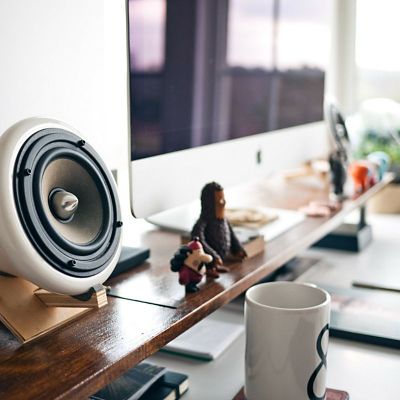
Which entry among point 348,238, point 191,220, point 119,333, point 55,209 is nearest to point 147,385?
point 119,333

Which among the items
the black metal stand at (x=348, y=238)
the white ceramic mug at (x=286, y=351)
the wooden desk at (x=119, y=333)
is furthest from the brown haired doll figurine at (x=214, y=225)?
the black metal stand at (x=348, y=238)

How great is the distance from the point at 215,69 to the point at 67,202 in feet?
1.56

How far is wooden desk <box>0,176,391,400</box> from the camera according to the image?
1.79 ft

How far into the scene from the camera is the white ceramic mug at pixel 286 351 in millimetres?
689

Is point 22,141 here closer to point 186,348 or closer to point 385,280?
point 186,348

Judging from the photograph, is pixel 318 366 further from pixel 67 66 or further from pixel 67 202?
pixel 67 66

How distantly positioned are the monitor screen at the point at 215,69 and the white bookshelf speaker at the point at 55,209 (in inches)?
6.1

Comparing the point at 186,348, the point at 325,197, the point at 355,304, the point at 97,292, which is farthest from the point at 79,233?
the point at 325,197

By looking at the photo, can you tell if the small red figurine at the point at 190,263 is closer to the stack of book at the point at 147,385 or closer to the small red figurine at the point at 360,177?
the stack of book at the point at 147,385

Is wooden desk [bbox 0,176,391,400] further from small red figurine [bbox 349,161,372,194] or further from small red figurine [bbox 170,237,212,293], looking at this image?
small red figurine [bbox 349,161,372,194]

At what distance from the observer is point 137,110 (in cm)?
83

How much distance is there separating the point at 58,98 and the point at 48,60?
0.19ft

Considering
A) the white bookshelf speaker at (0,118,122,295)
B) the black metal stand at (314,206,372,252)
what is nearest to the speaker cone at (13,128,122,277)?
the white bookshelf speaker at (0,118,122,295)

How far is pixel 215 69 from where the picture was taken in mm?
1028
